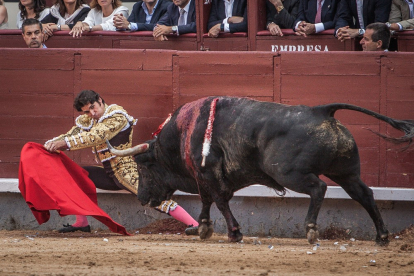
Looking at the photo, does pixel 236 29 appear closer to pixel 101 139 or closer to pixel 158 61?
pixel 158 61

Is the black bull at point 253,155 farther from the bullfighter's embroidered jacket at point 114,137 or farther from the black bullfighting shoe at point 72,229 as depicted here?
the black bullfighting shoe at point 72,229

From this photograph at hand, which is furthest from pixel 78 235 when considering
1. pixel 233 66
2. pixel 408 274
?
pixel 408 274

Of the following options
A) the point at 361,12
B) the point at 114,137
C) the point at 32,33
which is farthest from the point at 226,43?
the point at 32,33

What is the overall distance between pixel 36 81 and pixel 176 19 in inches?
62.5

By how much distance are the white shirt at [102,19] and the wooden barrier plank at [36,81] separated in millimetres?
927

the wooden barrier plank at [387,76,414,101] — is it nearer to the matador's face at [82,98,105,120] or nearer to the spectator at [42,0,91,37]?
the matador's face at [82,98,105,120]

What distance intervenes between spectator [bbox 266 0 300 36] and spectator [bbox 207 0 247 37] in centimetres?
26

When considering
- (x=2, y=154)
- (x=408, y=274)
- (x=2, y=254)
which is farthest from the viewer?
(x=2, y=154)

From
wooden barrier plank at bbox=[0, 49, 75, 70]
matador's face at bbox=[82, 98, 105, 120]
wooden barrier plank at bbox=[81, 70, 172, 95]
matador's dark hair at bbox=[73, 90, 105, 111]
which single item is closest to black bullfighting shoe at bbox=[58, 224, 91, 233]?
matador's face at bbox=[82, 98, 105, 120]

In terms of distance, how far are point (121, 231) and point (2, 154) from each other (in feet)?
5.81

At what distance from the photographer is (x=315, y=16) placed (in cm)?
795

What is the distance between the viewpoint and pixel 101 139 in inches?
276

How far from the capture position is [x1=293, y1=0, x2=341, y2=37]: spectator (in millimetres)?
7836

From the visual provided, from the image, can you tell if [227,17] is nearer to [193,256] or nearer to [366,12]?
[366,12]
